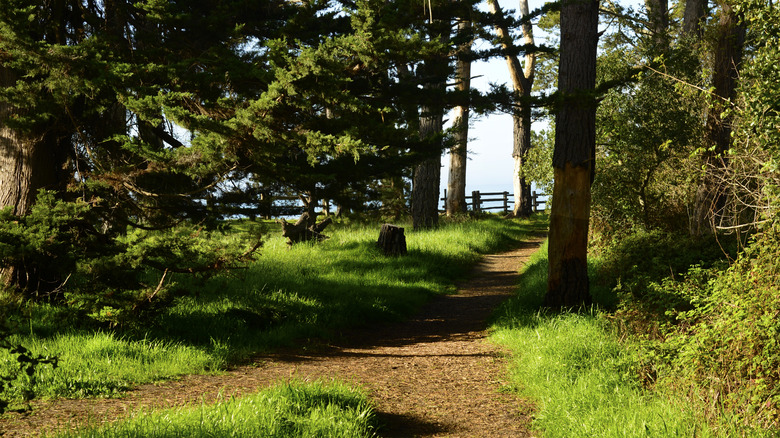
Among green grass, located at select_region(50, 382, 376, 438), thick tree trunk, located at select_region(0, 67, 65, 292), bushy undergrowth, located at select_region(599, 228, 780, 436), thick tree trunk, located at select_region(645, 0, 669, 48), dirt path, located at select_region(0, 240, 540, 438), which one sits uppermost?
thick tree trunk, located at select_region(645, 0, 669, 48)

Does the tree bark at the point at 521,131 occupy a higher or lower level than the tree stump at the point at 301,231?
higher

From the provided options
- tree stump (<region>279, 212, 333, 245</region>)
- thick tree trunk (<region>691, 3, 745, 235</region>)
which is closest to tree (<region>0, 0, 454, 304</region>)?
thick tree trunk (<region>691, 3, 745, 235</region>)

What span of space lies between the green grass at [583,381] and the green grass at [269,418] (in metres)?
1.62

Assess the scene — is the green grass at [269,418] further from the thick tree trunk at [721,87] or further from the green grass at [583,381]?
the thick tree trunk at [721,87]

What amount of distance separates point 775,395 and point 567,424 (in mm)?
1549

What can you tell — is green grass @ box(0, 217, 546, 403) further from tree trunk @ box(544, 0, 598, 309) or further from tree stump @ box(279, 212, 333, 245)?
tree trunk @ box(544, 0, 598, 309)

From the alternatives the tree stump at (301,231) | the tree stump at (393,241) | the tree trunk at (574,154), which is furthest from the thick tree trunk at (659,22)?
the tree stump at (301,231)

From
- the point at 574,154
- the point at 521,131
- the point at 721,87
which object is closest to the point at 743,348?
the point at 574,154

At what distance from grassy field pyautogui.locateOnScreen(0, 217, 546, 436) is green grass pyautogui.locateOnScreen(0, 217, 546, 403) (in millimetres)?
14

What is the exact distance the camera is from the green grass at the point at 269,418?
4281mm

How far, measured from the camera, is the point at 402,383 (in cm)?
663

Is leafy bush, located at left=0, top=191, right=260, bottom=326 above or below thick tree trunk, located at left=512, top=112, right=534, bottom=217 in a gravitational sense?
below

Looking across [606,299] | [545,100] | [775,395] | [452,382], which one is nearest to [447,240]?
[606,299]

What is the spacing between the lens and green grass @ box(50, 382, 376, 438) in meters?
4.28
